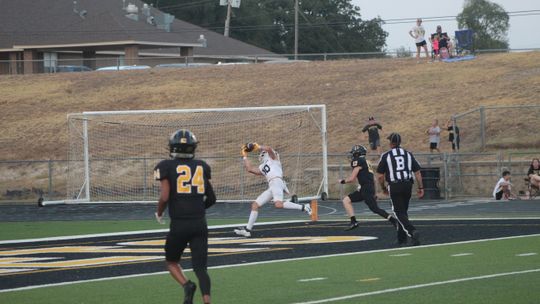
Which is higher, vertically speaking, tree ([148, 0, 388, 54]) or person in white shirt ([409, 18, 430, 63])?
tree ([148, 0, 388, 54])

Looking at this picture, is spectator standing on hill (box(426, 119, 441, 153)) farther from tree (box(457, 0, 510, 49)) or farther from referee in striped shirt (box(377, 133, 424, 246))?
tree (box(457, 0, 510, 49))

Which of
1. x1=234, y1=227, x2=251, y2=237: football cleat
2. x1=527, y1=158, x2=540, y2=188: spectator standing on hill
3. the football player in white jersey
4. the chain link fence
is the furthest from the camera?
the chain link fence

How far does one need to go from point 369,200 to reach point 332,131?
25479 millimetres

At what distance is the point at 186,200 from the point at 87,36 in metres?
Result: 54.2

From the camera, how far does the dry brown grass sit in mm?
45375

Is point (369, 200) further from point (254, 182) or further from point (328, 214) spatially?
point (254, 182)

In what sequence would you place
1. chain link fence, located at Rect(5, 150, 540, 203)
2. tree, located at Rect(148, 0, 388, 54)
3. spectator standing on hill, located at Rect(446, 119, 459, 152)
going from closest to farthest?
1. chain link fence, located at Rect(5, 150, 540, 203)
2. spectator standing on hill, located at Rect(446, 119, 459, 152)
3. tree, located at Rect(148, 0, 388, 54)

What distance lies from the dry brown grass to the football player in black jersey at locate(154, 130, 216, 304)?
29.6 m

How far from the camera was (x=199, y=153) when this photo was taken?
39875 millimetres

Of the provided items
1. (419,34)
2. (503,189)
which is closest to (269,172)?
(503,189)

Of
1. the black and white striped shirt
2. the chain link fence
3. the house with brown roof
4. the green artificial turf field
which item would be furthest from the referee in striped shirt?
the house with brown roof

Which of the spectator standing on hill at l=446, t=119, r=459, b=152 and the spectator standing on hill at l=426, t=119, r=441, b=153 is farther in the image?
the spectator standing on hill at l=426, t=119, r=441, b=153

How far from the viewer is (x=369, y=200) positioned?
19.8 meters

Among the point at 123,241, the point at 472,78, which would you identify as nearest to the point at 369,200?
the point at 123,241
